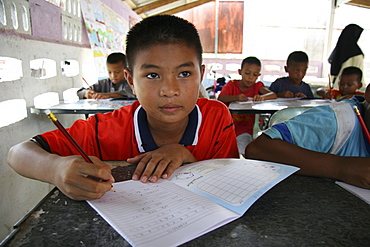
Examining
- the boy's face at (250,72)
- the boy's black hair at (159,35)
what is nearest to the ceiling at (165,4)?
the boy's face at (250,72)

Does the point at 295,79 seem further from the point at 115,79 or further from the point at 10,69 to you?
the point at 10,69

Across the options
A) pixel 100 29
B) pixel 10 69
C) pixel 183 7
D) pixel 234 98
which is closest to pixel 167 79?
pixel 10 69

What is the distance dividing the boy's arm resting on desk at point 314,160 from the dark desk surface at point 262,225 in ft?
0.34

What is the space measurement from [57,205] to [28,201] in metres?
1.40

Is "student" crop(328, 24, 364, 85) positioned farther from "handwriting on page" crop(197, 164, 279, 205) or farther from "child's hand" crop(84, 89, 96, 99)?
"handwriting on page" crop(197, 164, 279, 205)

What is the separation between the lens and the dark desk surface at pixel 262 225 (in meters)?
0.37

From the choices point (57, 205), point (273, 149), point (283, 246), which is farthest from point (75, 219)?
point (273, 149)

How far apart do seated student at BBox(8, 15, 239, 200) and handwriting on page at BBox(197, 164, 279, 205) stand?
0.12 meters

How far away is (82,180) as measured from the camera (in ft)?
1.62

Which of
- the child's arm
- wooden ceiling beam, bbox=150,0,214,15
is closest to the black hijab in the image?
the child's arm

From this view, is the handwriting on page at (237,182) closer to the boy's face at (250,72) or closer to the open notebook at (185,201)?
the open notebook at (185,201)

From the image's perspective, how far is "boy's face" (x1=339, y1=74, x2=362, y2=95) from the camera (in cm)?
282

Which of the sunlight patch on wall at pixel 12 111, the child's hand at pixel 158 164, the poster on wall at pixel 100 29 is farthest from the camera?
the poster on wall at pixel 100 29

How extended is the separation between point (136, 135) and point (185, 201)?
521mm
